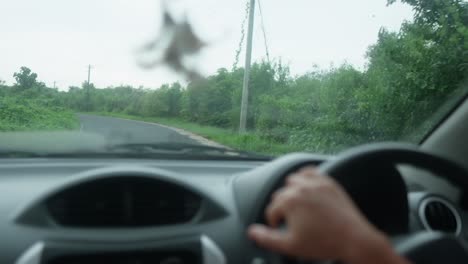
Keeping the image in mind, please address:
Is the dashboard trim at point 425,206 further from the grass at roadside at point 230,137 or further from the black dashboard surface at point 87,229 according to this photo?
the grass at roadside at point 230,137

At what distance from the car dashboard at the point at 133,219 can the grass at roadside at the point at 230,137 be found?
159 cm

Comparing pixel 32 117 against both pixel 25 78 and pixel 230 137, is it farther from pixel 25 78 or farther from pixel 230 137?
pixel 230 137

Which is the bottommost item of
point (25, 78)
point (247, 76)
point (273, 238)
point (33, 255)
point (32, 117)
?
point (33, 255)

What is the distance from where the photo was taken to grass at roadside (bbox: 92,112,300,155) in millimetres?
4445

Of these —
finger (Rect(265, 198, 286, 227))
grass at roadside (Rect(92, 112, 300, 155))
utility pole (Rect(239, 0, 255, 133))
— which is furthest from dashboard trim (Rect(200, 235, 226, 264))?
utility pole (Rect(239, 0, 255, 133))

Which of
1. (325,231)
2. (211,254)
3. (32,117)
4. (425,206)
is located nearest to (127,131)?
(32,117)

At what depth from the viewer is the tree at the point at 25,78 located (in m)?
3.98

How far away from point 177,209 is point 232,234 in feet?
0.93

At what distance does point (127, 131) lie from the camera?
4.09m

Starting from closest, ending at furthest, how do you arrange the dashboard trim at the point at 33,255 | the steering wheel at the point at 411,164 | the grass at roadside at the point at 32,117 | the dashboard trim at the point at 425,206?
the steering wheel at the point at 411,164, the dashboard trim at the point at 33,255, the dashboard trim at the point at 425,206, the grass at roadside at the point at 32,117

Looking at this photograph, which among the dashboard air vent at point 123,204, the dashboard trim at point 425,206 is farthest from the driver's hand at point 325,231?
the dashboard trim at point 425,206

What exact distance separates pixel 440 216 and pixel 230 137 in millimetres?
1917

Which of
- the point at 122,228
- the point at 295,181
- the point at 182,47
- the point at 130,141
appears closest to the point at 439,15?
the point at 182,47

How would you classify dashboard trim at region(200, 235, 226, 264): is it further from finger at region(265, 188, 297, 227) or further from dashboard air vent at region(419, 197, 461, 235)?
dashboard air vent at region(419, 197, 461, 235)
